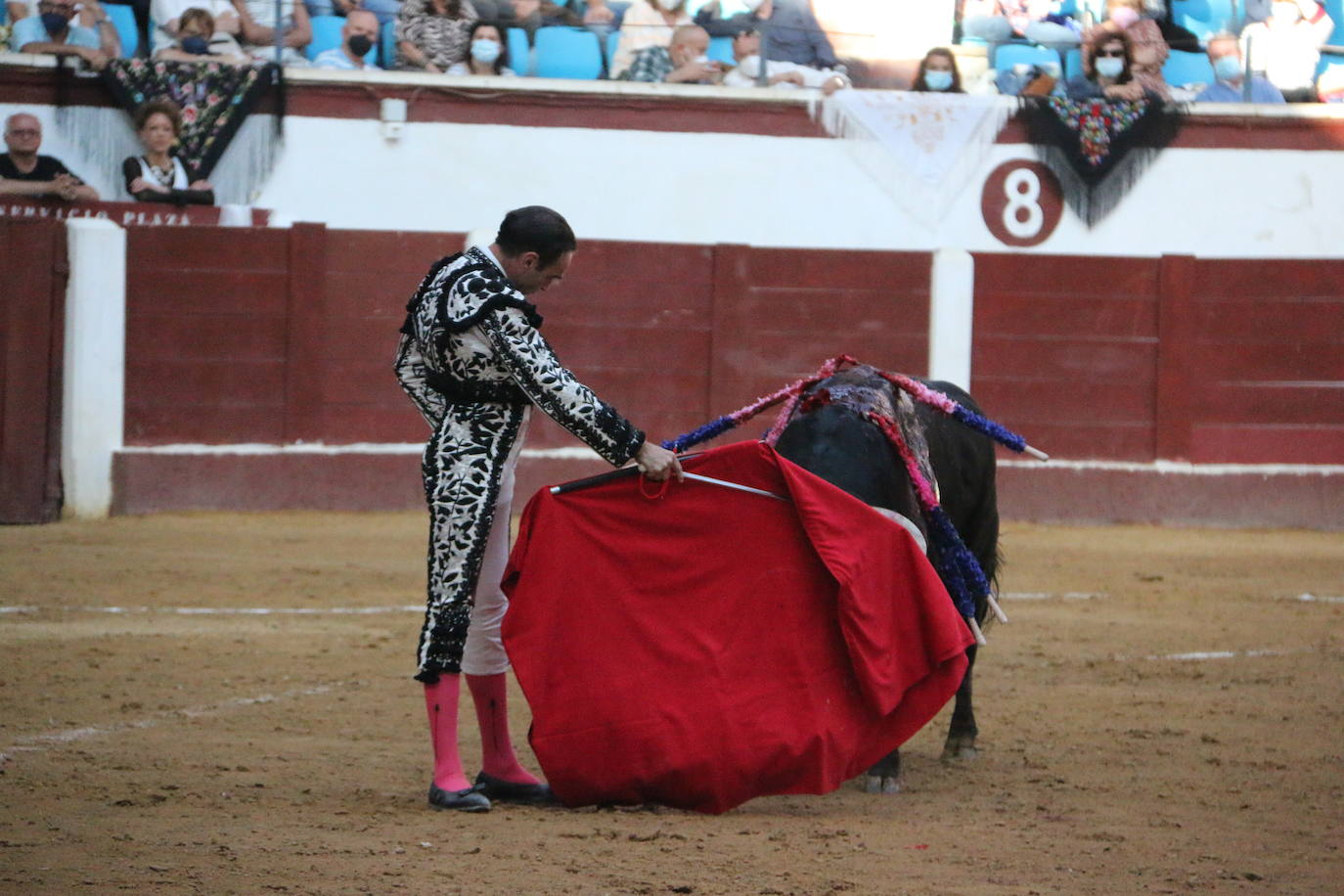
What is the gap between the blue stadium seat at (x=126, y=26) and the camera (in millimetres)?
8891

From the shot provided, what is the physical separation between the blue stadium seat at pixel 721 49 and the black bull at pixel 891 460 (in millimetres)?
5547

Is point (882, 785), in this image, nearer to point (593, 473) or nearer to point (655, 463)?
point (655, 463)

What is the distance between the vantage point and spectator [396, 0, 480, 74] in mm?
9148

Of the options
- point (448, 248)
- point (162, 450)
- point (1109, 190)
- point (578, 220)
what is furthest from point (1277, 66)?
point (162, 450)

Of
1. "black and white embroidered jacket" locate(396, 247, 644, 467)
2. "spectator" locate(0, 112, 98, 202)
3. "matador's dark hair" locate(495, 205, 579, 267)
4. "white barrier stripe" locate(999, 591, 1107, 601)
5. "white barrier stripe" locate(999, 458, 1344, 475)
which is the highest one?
"spectator" locate(0, 112, 98, 202)

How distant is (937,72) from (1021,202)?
2.83ft

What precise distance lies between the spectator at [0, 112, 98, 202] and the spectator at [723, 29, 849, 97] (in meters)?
3.47

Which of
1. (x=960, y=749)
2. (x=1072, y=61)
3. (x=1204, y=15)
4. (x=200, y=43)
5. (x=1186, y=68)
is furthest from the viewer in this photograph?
(x=1204, y=15)

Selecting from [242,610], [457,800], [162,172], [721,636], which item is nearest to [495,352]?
[721,636]

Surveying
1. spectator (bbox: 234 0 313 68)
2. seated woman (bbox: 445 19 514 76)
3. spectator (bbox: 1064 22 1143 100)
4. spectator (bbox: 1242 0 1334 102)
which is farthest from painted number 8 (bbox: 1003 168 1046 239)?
spectator (bbox: 234 0 313 68)

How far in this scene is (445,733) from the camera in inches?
127

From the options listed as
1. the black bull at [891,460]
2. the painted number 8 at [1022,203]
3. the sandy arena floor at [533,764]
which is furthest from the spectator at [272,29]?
the black bull at [891,460]

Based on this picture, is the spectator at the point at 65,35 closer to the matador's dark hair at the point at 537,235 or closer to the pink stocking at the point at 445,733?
the matador's dark hair at the point at 537,235

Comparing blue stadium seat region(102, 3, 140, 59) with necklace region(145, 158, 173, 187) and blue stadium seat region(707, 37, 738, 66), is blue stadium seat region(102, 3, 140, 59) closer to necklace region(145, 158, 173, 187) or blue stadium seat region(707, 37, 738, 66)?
necklace region(145, 158, 173, 187)
